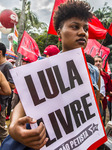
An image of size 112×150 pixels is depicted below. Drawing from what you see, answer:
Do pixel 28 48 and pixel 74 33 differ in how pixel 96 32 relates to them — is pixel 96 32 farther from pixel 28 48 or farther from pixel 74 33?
pixel 74 33

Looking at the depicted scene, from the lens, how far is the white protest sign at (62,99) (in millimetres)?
688

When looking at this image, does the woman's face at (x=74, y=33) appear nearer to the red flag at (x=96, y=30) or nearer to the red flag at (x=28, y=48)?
the red flag at (x=96, y=30)

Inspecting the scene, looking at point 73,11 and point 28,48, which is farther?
point 28,48

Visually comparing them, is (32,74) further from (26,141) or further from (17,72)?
(26,141)

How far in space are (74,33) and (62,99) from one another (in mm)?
444

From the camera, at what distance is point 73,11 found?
3.25 feet

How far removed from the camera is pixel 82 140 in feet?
2.62

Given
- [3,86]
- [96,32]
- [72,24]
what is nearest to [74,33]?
[72,24]

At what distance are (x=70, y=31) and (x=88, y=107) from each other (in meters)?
0.50

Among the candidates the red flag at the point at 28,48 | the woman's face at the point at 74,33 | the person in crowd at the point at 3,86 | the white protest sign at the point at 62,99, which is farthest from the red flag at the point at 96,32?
the white protest sign at the point at 62,99

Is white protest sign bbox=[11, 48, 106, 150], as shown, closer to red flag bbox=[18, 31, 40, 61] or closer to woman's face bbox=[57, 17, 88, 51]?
woman's face bbox=[57, 17, 88, 51]

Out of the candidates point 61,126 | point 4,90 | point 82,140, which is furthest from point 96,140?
point 4,90

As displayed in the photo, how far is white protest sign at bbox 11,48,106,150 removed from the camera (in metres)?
0.69

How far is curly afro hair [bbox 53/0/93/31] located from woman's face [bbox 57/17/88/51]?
4cm
